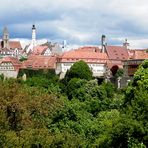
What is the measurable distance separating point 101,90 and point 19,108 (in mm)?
33280

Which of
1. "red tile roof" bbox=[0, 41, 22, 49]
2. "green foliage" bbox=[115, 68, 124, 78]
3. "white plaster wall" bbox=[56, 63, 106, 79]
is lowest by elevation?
"green foliage" bbox=[115, 68, 124, 78]

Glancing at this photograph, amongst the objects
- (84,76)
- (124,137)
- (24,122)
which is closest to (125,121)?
(124,137)

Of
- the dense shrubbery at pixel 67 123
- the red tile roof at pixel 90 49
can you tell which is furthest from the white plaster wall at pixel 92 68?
the dense shrubbery at pixel 67 123

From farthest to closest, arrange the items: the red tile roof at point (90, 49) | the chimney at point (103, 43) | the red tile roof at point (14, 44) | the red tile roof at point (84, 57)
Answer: the red tile roof at point (14, 44) → the red tile roof at point (90, 49) → the chimney at point (103, 43) → the red tile roof at point (84, 57)

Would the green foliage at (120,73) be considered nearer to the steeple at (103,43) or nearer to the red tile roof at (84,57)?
the red tile roof at (84,57)

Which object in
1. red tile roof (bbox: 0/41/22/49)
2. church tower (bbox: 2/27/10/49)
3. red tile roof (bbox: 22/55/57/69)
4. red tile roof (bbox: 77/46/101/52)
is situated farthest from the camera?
church tower (bbox: 2/27/10/49)

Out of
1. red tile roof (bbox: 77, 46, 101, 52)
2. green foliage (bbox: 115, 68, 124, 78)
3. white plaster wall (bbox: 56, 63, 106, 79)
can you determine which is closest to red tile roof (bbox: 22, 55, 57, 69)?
white plaster wall (bbox: 56, 63, 106, 79)

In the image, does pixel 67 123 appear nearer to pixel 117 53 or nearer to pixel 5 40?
pixel 117 53

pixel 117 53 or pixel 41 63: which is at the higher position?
pixel 117 53

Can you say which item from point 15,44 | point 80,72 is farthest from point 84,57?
point 15,44

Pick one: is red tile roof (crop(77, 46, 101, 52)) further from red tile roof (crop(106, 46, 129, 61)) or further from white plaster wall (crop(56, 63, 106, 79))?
white plaster wall (crop(56, 63, 106, 79))

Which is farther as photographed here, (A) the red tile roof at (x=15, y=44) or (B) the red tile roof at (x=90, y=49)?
(A) the red tile roof at (x=15, y=44)

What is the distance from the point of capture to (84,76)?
82.1 m

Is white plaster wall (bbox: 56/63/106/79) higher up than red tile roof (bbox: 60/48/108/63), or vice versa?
red tile roof (bbox: 60/48/108/63)
